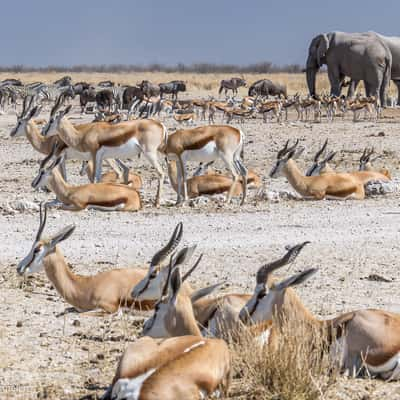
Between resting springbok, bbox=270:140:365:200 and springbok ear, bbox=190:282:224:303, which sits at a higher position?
springbok ear, bbox=190:282:224:303

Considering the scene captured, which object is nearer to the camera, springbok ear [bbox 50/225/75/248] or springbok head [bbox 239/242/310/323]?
springbok head [bbox 239/242/310/323]

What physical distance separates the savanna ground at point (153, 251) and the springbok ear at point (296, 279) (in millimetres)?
558

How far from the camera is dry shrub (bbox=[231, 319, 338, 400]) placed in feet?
15.4

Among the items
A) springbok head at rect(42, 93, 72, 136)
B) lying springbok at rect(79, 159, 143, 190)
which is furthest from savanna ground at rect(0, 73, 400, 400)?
springbok head at rect(42, 93, 72, 136)

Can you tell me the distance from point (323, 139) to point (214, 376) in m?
14.9

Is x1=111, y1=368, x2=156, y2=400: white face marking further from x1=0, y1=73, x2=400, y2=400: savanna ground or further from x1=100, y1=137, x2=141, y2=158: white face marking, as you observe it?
x1=100, y1=137, x2=141, y2=158: white face marking

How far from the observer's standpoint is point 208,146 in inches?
486

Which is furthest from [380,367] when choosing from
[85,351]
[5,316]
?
[5,316]

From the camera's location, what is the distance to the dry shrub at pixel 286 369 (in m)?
4.71

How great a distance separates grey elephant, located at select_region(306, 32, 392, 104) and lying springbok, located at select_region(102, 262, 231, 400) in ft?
99.9

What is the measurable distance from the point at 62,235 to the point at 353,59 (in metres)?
29.5

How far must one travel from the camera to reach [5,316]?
641cm

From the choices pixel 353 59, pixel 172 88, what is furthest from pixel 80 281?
pixel 172 88

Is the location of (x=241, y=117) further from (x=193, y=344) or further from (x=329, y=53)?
(x=193, y=344)
